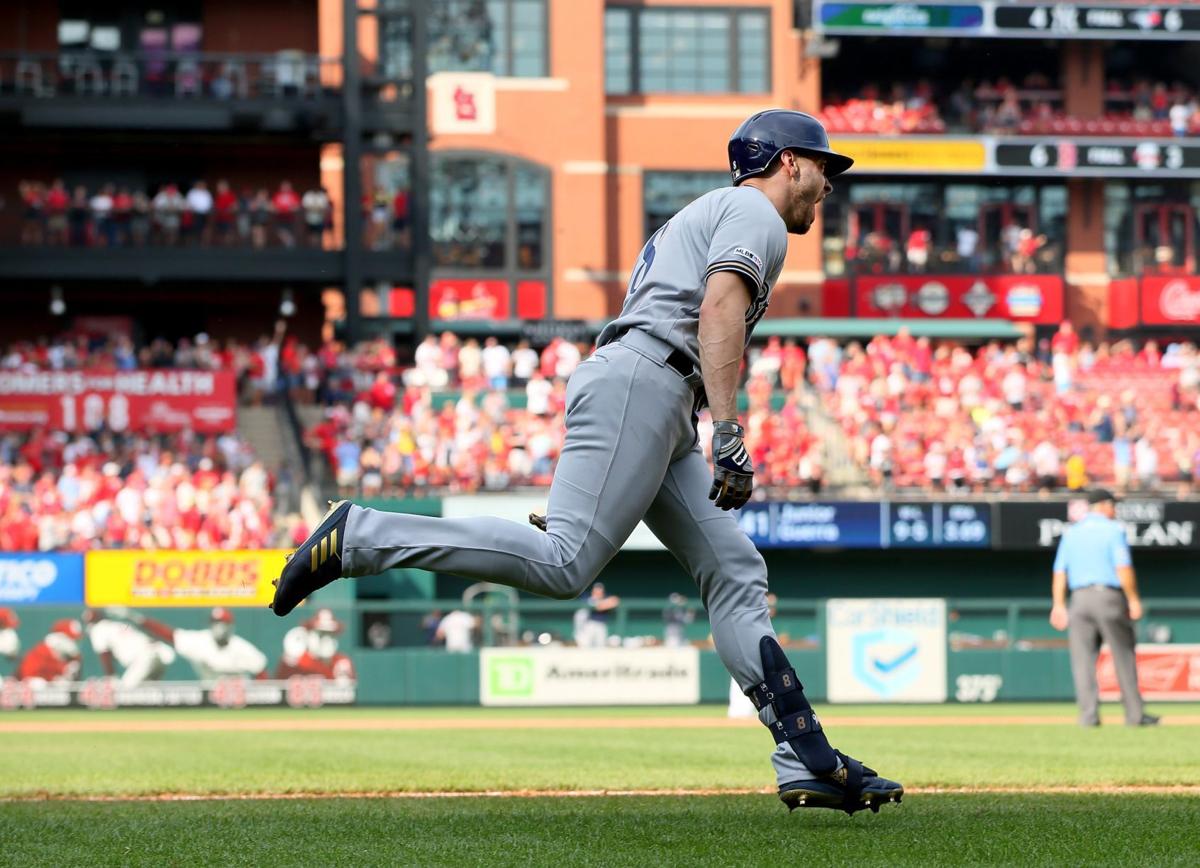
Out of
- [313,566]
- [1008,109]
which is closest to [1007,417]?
[1008,109]

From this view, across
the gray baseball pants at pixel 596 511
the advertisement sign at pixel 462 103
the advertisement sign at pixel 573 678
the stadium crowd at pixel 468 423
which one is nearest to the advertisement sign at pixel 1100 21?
the advertisement sign at pixel 462 103

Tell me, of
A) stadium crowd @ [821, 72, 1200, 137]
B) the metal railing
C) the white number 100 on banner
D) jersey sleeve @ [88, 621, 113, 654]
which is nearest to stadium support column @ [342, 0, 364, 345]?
the metal railing

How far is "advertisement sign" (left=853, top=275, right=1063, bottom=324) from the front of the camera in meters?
37.8

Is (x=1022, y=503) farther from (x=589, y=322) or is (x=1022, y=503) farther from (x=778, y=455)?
(x=589, y=322)

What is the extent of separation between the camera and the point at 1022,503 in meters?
27.1

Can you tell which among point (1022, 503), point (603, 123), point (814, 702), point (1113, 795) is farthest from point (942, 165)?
point (1113, 795)

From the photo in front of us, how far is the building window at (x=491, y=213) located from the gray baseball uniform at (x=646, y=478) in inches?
1246

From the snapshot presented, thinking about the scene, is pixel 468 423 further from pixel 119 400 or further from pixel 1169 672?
pixel 1169 672

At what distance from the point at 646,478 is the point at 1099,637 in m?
9.39

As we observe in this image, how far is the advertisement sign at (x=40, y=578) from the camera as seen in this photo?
76.0ft

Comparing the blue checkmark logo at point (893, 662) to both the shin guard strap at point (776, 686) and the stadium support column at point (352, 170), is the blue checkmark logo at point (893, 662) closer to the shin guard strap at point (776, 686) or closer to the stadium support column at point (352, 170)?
the stadium support column at point (352, 170)

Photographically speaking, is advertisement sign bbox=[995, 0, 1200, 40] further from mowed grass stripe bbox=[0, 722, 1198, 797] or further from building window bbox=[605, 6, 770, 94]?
mowed grass stripe bbox=[0, 722, 1198, 797]

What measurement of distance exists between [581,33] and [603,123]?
191 cm

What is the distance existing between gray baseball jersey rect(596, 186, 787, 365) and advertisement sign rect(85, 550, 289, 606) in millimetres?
17518
